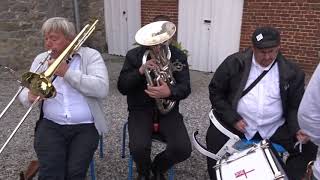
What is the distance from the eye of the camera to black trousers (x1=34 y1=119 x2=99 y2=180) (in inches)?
104

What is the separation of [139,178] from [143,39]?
1.16m

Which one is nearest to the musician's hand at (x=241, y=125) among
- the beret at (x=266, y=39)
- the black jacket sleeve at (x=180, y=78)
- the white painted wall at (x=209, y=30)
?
the black jacket sleeve at (x=180, y=78)

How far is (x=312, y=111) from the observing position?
1717mm

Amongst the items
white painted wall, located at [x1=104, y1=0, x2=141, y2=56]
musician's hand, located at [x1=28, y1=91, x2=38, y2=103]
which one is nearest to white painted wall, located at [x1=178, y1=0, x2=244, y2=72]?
white painted wall, located at [x1=104, y1=0, x2=141, y2=56]

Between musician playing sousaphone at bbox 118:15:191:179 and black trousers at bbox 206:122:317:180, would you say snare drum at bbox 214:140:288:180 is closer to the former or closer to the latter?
black trousers at bbox 206:122:317:180

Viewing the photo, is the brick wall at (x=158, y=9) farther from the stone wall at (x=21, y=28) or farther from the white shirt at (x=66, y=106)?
the white shirt at (x=66, y=106)

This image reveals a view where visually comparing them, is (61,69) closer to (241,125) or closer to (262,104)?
(241,125)

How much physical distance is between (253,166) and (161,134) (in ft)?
3.38

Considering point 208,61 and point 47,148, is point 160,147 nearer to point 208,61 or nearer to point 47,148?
point 47,148

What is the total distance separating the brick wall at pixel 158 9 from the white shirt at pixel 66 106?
475cm

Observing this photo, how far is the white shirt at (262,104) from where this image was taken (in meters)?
2.83

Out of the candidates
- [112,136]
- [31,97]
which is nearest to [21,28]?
[112,136]

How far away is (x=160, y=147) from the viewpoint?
3891 millimetres

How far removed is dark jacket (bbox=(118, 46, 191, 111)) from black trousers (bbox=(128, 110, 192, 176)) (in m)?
0.09
